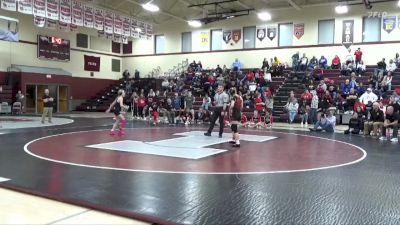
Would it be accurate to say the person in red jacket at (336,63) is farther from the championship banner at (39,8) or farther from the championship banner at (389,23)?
the championship banner at (39,8)

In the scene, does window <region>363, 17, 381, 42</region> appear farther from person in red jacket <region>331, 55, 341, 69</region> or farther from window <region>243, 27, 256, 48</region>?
window <region>243, 27, 256, 48</region>

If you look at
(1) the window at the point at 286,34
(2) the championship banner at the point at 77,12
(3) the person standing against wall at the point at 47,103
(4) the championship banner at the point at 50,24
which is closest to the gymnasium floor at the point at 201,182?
(3) the person standing against wall at the point at 47,103

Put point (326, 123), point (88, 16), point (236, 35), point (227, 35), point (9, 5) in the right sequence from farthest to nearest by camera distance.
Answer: point (227, 35) < point (236, 35) < point (88, 16) < point (9, 5) < point (326, 123)

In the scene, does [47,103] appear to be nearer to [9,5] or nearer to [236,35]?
[9,5]

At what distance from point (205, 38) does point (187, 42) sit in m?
1.83

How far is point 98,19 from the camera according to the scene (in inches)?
913

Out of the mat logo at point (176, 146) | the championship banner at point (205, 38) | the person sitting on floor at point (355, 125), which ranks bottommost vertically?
the mat logo at point (176, 146)

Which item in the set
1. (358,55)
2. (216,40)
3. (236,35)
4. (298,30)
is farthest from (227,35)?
(358,55)

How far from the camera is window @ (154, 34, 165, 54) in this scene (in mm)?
34219

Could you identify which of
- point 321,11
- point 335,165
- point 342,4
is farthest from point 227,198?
point 321,11

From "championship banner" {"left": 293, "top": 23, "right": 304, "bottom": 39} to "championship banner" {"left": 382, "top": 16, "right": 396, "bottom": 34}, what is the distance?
508 centimetres

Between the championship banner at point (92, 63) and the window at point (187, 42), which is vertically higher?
the window at point (187, 42)

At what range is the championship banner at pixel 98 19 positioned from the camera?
2305 centimetres

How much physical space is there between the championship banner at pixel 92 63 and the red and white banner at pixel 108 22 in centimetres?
959
